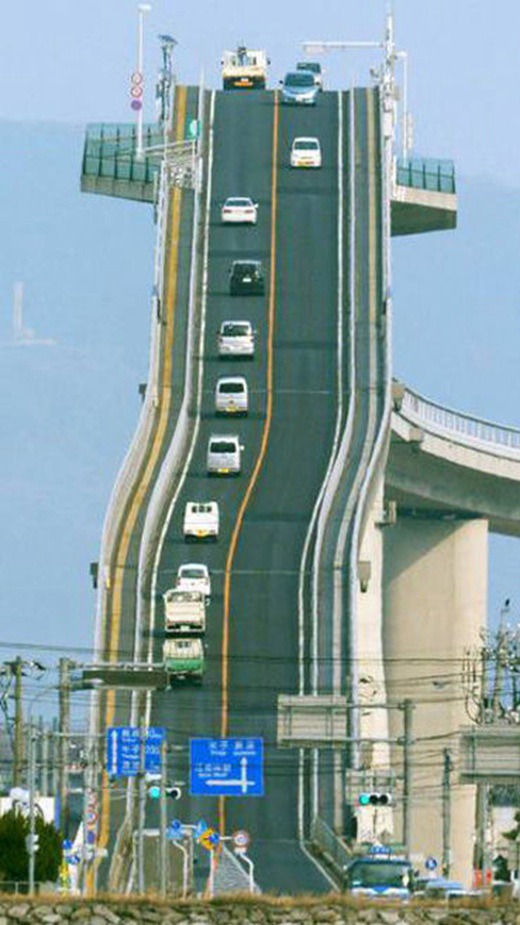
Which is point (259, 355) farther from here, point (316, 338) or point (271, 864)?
point (271, 864)

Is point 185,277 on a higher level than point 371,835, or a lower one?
higher

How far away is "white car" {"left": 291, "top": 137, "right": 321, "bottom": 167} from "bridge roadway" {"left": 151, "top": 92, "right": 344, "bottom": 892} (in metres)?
0.65

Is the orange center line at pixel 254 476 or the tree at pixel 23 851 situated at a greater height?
the orange center line at pixel 254 476

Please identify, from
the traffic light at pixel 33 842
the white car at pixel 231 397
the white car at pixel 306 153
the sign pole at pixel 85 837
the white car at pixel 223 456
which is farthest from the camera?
the white car at pixel 306 153

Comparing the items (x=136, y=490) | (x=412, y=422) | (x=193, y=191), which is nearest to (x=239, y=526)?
(x=136, y=490)

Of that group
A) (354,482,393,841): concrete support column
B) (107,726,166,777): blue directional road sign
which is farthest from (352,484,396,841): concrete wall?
(107,726,166,777): blue directional road sign

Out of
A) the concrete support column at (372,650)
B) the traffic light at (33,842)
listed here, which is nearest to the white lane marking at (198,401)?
the concrete support column at (372,650)

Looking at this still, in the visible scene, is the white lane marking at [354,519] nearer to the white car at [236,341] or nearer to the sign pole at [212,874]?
the white car at [236,341]

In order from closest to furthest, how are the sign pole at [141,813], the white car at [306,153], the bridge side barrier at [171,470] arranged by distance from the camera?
the sign pole at [141,813]
the bridge side barrier at [171,470]
the white car at [306,153]

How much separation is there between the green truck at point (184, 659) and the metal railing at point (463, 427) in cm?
3073

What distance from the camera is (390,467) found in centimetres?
18688

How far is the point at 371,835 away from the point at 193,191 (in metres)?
50.9

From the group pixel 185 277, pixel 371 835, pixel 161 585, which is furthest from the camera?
pixel 185 277

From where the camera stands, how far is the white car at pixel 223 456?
17175 centimetres
